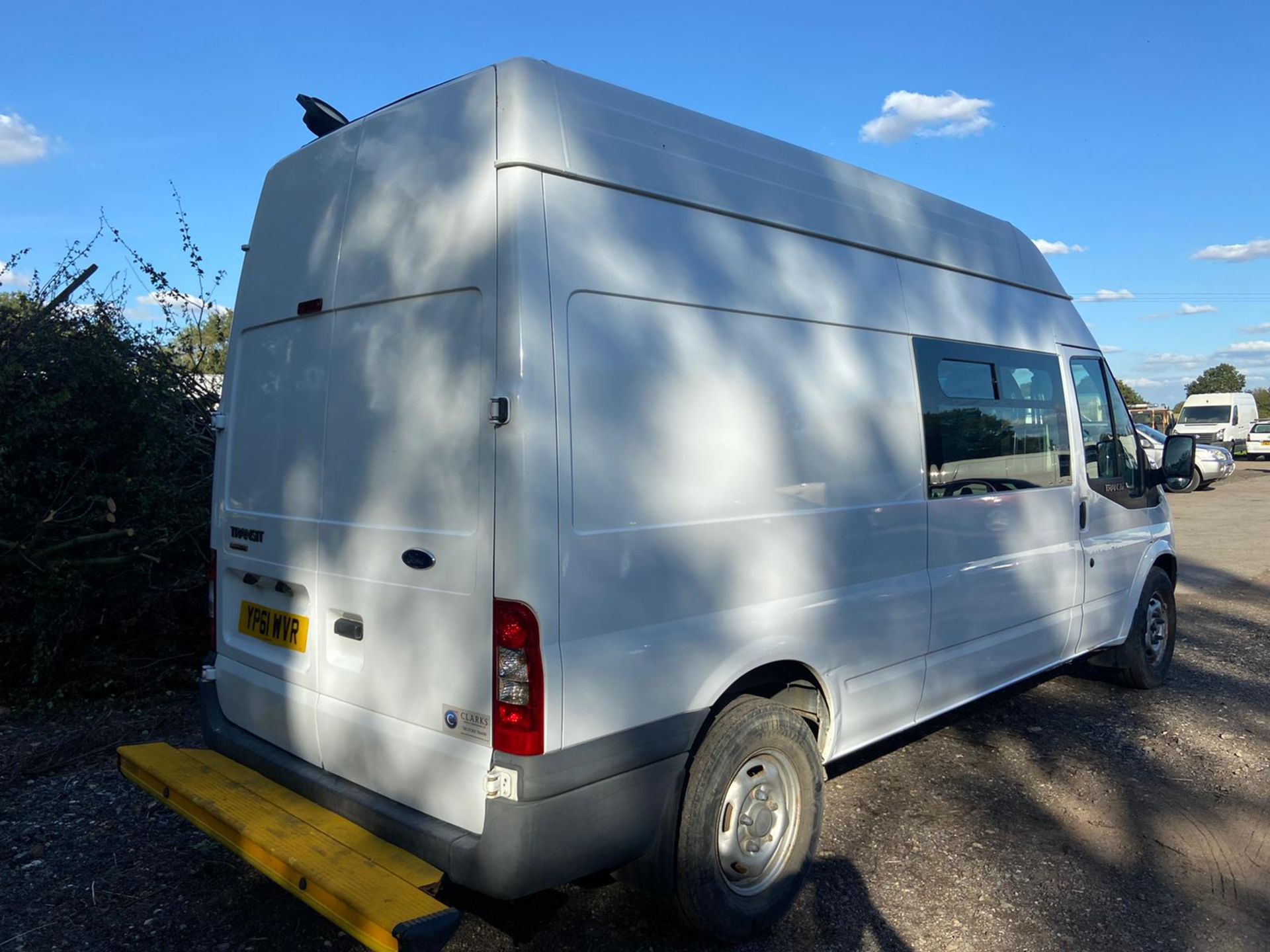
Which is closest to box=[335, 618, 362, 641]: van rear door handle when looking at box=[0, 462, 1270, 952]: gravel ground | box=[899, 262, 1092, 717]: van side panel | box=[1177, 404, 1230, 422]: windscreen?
box=[0, 462, 1270, 952]: gravel ground

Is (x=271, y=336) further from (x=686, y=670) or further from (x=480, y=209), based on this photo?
(x=686, y=670)

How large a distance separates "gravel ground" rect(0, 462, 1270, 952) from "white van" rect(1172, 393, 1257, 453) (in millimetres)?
33144

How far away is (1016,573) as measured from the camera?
4773 mm

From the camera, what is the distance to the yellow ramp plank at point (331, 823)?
9.12ft

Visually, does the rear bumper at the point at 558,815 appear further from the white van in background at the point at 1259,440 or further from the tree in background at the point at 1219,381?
the tree in background at the point at 1219,381

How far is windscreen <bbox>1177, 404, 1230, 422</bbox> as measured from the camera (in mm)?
35781

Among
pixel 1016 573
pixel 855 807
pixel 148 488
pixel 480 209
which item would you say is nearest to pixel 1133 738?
pixel 1016 573

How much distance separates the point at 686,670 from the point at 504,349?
46.7 inches

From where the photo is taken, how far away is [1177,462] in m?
5.86

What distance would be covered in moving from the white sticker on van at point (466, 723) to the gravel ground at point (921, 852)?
920 millimetres

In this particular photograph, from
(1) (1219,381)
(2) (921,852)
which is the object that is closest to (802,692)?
(2) (921,852)

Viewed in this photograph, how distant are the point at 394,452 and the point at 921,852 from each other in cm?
283

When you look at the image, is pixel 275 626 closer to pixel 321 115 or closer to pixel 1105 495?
pixel 321 115

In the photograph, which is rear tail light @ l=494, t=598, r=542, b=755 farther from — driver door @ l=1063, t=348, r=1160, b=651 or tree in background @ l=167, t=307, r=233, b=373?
tree in background @ l=167, t=307, r=233, b=373
